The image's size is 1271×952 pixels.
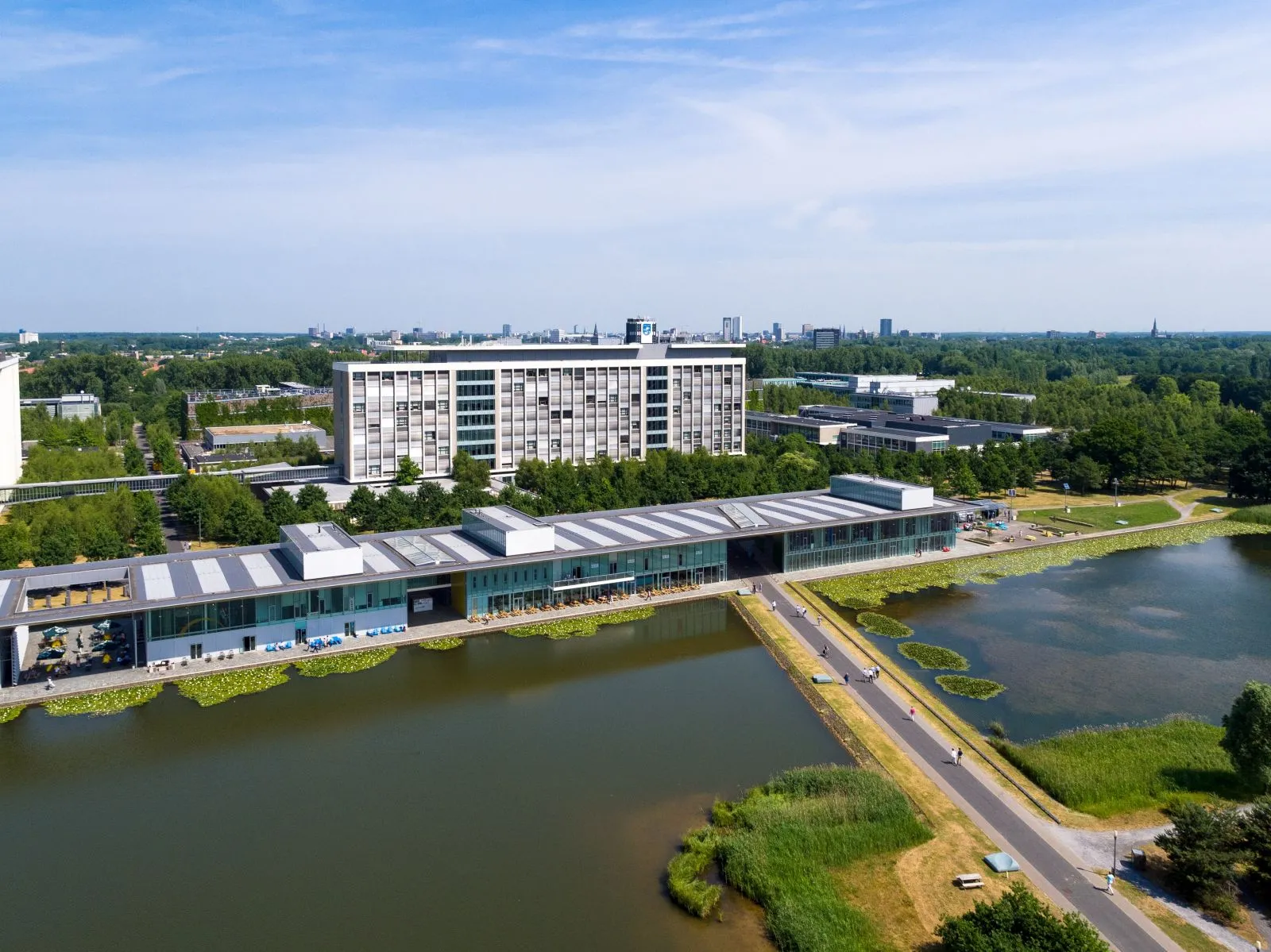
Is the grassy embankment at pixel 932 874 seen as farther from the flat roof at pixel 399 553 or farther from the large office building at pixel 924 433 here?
the large office building at pixel 924 433

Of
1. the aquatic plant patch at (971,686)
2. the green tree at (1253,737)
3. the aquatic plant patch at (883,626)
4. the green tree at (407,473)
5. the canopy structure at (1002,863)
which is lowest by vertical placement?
the canopy structure at (1002,863)

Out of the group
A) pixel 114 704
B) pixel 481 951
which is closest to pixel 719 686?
pixel 481 951

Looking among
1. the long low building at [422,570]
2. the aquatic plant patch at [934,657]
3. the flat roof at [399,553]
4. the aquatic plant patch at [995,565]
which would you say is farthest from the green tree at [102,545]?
the aquatic plant patch at [934,657]

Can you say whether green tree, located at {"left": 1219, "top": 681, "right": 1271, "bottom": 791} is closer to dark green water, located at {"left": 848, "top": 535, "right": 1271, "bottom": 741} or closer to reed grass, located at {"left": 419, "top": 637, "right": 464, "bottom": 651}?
dark green water, located at {"left": 848, "top": 535, "right": 1271, "bottom": 741}

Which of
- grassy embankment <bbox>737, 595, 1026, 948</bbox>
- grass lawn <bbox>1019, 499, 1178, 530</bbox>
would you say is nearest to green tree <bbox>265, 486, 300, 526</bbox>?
grassy embankment <bbox>737, 595, 1026, 948</bbox>

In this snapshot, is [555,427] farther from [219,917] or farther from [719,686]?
[219,917]
